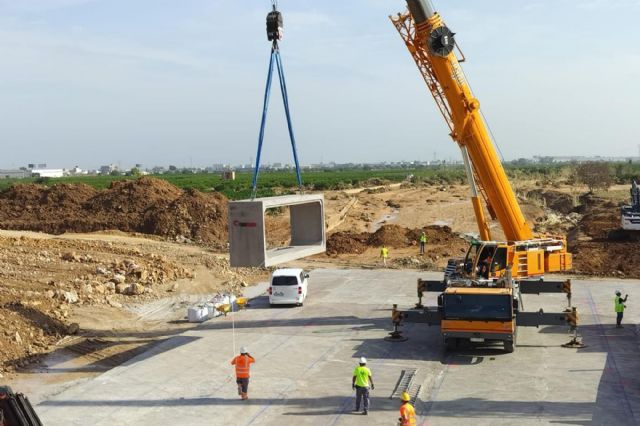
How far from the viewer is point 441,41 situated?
19.0 m

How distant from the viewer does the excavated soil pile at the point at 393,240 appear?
127 ft

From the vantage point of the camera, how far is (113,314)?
2334 cm

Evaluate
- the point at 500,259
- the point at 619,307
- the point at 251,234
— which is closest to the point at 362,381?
the point at 251,234

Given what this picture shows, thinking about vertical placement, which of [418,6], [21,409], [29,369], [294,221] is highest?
[418,6]

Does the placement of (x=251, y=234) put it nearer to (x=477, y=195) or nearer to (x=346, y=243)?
(x=477, y=195)

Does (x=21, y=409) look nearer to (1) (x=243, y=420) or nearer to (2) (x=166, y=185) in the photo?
(1) (x=243, y=420)

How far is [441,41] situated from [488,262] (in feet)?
21.9

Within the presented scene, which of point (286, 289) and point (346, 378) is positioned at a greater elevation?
point (286, 289)

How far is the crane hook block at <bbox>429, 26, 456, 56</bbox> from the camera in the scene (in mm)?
19016

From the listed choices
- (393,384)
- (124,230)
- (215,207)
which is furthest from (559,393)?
(124,230)

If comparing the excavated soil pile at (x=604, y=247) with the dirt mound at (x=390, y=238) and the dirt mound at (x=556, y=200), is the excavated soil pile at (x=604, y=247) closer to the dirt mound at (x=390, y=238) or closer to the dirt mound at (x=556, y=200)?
the dirt mound at (x=390, y=238)

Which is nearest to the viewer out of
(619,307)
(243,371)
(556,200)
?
(243,371)

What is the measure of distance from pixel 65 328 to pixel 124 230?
85.2ft

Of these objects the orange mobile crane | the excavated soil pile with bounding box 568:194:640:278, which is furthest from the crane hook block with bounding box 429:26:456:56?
the excavated soil pile with bounding box 568:194:640:278
